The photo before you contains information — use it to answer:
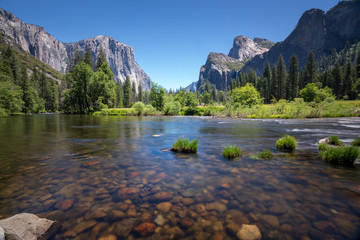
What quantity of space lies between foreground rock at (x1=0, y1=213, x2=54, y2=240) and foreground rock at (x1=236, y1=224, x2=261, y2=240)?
342cm

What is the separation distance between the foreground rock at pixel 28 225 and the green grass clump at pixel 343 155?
375 inches

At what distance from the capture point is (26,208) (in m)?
3.83

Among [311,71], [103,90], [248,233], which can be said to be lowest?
[248,233]

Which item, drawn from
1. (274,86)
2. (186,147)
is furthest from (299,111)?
(274,86)

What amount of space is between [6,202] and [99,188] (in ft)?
6.45

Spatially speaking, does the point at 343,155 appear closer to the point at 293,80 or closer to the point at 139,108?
the point at 139,108

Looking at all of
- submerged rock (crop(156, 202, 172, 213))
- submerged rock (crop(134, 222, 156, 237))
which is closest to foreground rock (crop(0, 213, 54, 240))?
submerged rock (crop(134, 222, 156, 237))

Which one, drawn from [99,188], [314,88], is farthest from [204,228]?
[314,88]

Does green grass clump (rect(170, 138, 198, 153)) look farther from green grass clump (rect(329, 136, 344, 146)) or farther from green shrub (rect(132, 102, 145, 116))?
green shrub (rect(132, 102, 145, 116))

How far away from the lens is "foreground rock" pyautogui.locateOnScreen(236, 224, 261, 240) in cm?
305

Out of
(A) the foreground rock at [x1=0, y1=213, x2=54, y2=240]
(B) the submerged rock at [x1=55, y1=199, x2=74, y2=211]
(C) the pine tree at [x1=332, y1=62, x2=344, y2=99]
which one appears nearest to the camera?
(A) the foreground rock at [x1=0, y1=213, x2=54, y2=240]

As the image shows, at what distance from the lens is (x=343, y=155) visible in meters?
6.96

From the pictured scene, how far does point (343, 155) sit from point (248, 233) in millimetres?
6535

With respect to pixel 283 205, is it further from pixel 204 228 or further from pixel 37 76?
pixel 37 76
